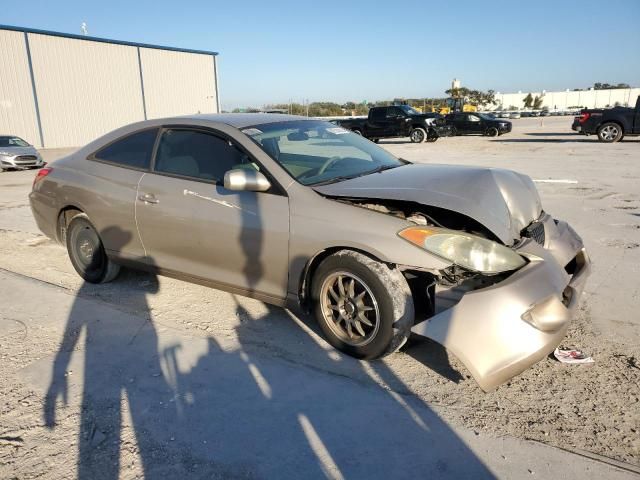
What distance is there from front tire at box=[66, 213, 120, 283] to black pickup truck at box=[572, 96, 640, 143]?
1990 centimetres

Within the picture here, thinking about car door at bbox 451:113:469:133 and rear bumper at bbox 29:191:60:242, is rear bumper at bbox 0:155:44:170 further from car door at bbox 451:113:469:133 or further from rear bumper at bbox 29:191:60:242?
car door at bbox 451:113:469:133

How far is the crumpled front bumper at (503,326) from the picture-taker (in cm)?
270

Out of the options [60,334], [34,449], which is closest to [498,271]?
[34,449]

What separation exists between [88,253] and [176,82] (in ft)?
112

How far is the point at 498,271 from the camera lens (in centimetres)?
299

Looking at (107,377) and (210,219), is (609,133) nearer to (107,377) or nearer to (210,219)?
(210,219)

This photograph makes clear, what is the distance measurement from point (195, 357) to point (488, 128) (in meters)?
26.0

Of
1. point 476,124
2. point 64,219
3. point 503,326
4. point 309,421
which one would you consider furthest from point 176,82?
point 503,326

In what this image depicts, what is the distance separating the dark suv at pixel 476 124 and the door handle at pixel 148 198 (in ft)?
80.1

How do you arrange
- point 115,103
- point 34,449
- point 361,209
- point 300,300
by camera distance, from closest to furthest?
point 34,449 < point 361,209 < point 300,300 < point 115,103

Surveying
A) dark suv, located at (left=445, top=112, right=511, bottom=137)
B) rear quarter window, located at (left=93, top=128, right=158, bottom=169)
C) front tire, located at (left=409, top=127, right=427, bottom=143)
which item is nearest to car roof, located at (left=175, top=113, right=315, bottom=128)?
rear quarter window, located at (left=93, top=128, right=158, bottom=169)

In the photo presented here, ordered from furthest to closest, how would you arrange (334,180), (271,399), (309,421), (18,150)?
(18,150), (334,180), (271,399), (309,421)

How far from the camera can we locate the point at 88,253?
487 centimetres

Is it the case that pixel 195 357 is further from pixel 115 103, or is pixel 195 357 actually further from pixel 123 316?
pixel 115 103
